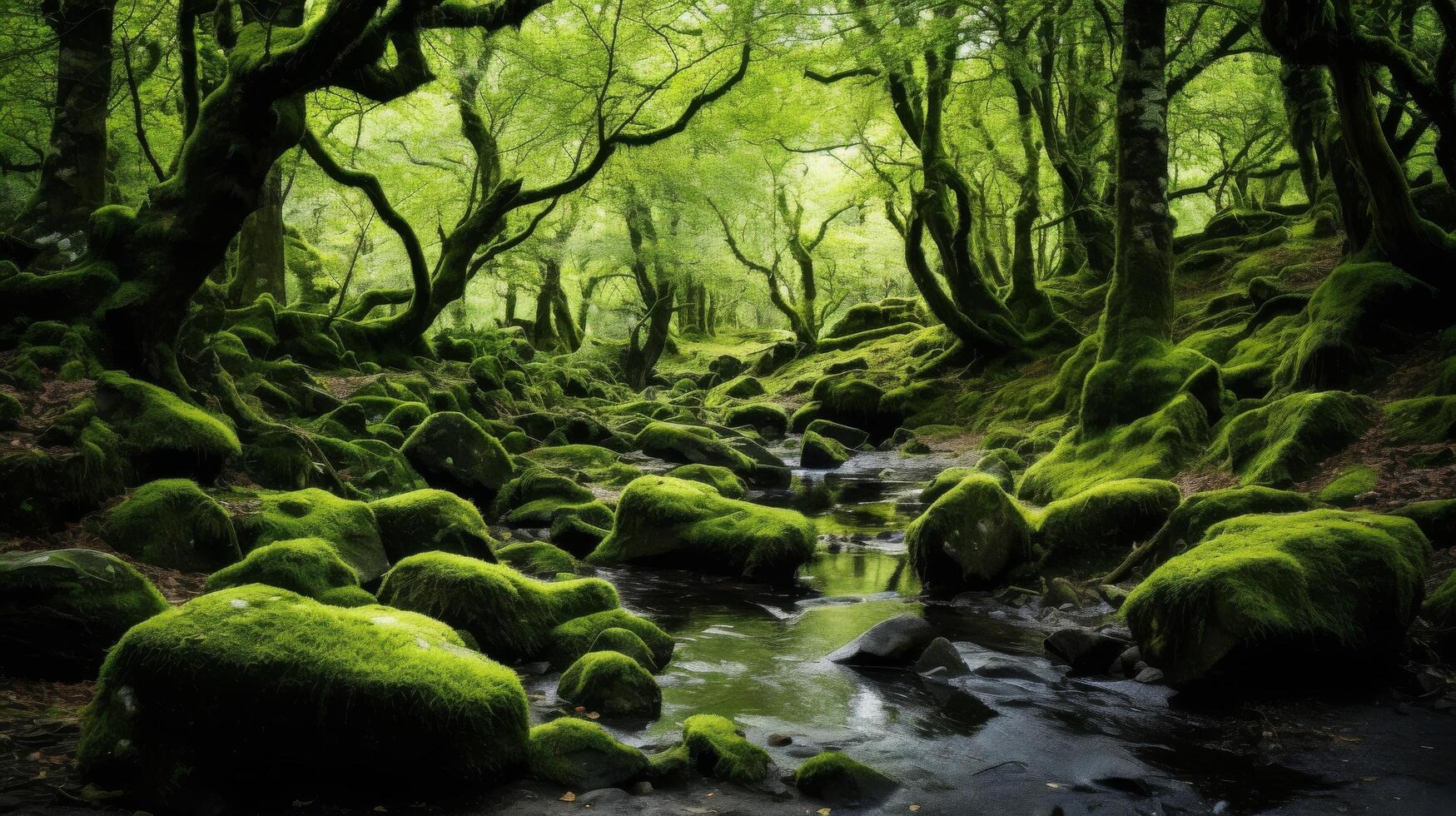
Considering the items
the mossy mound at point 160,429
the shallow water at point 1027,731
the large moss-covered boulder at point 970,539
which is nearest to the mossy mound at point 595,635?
the shallow water at point 1027,731

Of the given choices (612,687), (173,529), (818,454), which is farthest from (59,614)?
(818,454)

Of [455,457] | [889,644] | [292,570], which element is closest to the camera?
[292,570]

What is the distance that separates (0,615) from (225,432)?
3.89m

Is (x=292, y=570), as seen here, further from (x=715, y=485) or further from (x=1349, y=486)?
(x=1349, y=486)

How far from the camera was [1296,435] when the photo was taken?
28.1 ft

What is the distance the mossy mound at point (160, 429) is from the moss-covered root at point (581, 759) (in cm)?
475

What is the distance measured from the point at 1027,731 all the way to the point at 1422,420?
5716mm

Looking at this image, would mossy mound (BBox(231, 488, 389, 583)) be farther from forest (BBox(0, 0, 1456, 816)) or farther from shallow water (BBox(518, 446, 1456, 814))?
shallow water (BBox(518, 446, 1456, 814))

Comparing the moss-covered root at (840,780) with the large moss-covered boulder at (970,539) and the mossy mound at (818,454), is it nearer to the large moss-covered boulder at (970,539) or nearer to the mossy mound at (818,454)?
the large moss-covered boulder at (970,539)

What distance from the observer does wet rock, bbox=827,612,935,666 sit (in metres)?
6.30

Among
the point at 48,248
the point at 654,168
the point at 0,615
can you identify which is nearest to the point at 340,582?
the point at 0,615

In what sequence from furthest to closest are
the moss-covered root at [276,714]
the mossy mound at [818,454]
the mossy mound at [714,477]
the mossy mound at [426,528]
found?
1. the mossy mound at [818,454]
2. the mossy mound at [714,477]
3. the mossy mound at [426,528]
4. the moss-covered root at [276,714]

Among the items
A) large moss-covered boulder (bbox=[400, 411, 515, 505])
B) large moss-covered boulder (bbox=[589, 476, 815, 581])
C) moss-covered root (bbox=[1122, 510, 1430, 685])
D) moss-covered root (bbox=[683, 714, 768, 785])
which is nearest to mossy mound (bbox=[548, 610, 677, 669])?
moss-covered root (bbox=[683, 714, 768, 785])

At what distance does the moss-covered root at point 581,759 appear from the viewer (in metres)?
4.23
